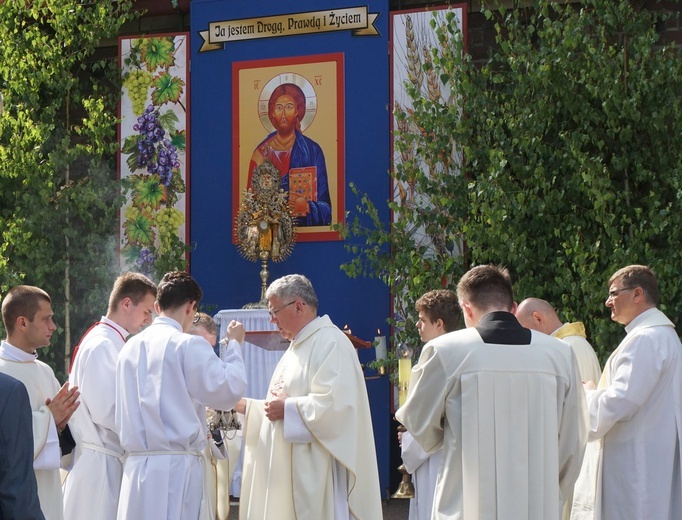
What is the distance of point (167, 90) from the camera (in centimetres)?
1064

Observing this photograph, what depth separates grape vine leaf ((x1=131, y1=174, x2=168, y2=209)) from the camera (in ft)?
34.6

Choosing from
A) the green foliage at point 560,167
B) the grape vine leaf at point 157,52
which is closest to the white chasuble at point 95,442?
the green foliage at point 560,167

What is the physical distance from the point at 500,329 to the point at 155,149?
22.5ft

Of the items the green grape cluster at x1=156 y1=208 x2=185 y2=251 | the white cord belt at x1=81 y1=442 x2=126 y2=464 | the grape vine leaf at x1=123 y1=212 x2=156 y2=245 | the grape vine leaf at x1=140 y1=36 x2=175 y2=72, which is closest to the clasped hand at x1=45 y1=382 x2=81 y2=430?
the white cord belt at x1=81 y1=442 x2=126 y2=464

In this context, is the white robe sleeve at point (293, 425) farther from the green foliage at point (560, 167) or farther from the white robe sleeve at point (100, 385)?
the green foliage at point (560, 167)

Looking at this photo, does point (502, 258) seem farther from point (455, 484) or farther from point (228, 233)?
point (455, 484)

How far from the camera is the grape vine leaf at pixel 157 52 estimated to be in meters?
10.7

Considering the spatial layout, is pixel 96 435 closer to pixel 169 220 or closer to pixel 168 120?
pixel 169 220

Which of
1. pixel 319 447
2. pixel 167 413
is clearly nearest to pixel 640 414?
pixel 319 447

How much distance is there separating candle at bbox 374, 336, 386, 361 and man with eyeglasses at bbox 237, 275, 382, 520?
11.2 ft

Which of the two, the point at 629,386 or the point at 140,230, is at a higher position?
the point at 140,230

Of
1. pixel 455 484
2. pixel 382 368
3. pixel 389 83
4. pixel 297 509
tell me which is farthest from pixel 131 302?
pixel 389 83

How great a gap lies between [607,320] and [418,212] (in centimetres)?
200

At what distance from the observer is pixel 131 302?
5730mm
